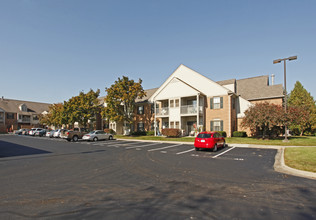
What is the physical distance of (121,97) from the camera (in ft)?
98.1

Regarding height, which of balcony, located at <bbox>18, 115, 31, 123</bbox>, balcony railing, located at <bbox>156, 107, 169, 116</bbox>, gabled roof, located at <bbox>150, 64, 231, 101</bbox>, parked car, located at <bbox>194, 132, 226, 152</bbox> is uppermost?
gabled roof, located at <bbox>150, 64, 231, 101</bbox>

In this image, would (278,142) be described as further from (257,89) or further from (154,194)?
(154,194)

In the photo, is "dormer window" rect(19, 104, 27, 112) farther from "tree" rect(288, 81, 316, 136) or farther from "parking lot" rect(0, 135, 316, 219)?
"tree" rect(288, 81, 316, 136)

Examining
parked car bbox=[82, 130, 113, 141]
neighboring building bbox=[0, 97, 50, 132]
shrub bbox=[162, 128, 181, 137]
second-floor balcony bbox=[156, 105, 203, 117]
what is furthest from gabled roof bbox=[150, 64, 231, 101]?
neighboring building bbox=[0, 97, 50, 132]

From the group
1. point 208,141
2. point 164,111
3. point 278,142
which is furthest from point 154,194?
point 164,111

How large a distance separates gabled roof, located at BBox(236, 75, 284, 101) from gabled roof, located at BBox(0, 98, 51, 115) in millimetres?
67450

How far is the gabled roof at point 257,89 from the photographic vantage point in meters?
27.8

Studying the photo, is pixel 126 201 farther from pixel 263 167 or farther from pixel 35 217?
pixel 263 167

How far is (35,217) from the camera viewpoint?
3.90 meters

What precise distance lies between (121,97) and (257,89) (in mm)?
23352

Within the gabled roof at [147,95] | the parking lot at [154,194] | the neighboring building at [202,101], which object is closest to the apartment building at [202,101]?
the neighboring building at [202,101]

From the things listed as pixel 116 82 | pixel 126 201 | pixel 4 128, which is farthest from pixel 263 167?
pixel 4 128

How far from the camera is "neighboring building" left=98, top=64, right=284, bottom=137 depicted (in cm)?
2598

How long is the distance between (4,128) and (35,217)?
2712 inches
